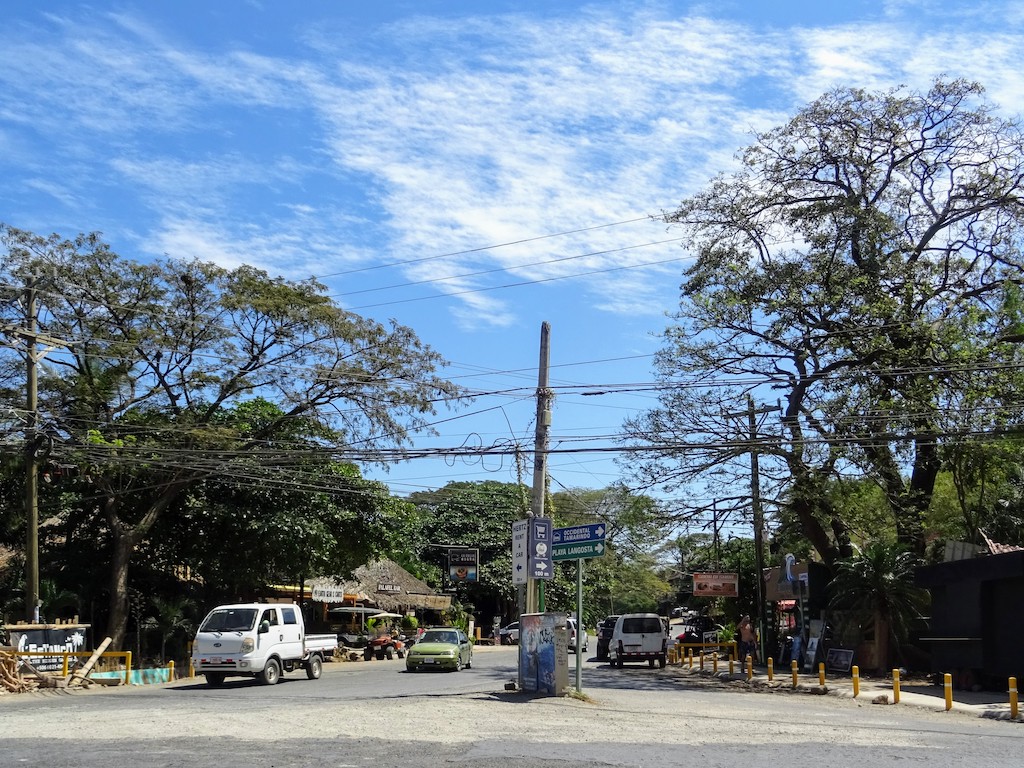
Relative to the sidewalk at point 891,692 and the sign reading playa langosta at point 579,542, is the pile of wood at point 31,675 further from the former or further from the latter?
the sidewalk at point 891,692

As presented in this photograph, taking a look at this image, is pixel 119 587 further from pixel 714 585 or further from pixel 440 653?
pixel 714 585

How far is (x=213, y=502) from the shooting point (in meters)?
34.1

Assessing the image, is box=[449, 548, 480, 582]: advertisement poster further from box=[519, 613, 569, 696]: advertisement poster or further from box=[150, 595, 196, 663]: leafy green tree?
box=[519, 613, 569, 696]: advertisement poster

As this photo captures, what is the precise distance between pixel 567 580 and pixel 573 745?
54.9 m

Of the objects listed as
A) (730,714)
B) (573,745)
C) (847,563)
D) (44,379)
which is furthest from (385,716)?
(44,379)

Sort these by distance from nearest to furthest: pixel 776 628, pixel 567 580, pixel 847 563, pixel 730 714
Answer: pixel 730 714 < pixel 847 563 < pixel 776 628 < pixel 567 580

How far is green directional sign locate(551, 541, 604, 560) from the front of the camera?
734 inches

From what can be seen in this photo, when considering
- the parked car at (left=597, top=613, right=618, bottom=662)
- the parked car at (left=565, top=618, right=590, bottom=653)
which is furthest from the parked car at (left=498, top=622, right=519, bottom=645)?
the parked car at (left=597, top=613, right=618, bottom=662)

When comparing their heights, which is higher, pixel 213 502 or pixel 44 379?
pixel 44 379

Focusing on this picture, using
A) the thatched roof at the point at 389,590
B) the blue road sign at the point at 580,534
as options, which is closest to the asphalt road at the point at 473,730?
the blue road sign at the point at 580,534

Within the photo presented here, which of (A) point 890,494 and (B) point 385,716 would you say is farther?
(A) point 890,494

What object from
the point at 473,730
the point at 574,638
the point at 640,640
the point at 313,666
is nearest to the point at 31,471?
the point at 313,666

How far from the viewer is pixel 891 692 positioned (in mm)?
22719

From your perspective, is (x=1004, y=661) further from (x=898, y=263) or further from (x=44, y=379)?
(x=44, y=379)
